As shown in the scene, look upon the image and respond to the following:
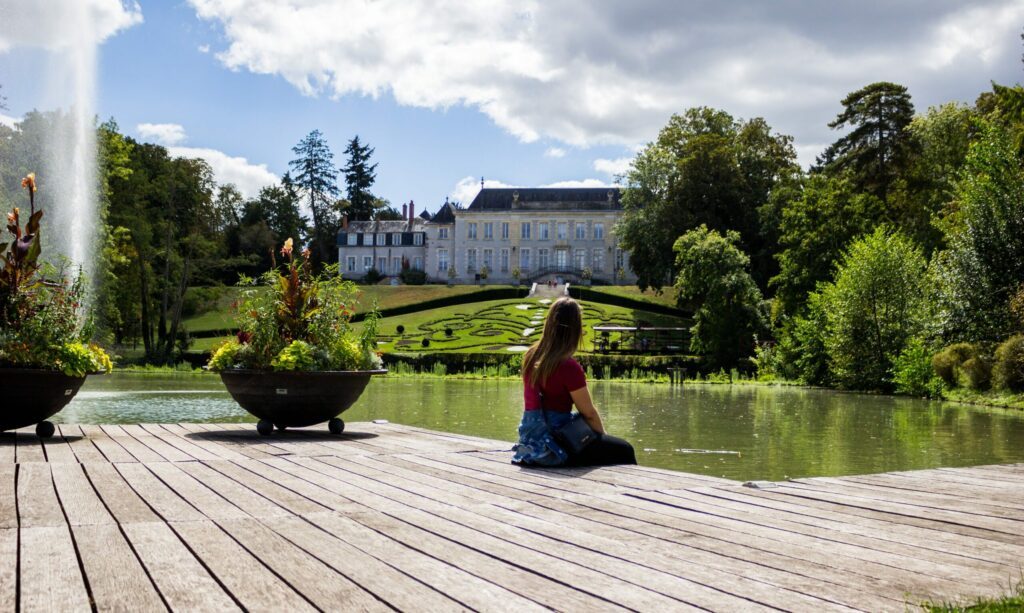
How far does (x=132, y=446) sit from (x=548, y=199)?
8189 centimetres

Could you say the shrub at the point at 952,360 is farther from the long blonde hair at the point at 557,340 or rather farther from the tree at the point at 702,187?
the tree at the point at 702,187

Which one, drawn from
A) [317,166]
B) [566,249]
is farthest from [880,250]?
[317,166]

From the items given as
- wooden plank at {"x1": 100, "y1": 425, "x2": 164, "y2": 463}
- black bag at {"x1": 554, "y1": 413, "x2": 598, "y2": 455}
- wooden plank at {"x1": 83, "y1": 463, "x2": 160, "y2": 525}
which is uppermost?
black bag at {"x1": 554, "y1": 413, "x2": 598, "y2": 455}

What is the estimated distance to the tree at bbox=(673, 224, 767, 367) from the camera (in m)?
40.0

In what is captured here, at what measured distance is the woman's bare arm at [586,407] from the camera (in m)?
6.02

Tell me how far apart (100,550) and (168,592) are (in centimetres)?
70

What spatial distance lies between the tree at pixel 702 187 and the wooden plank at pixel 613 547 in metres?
47.7

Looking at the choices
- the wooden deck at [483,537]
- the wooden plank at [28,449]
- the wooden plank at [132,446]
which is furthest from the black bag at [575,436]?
the wooden plank at [28,449]

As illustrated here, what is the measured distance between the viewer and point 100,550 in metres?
3.35

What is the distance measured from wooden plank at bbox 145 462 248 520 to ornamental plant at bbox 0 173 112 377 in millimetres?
2069

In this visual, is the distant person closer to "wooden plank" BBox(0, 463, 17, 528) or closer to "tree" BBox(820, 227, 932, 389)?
"wooden plank" BBox(0, 463, 17, 528)

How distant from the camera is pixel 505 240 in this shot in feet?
285

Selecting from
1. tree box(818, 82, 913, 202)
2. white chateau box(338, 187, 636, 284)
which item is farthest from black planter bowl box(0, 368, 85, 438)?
white chateau box(338, 187, 636, 284)

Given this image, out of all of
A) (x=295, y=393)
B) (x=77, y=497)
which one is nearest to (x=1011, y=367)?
(x=295, y=393)
